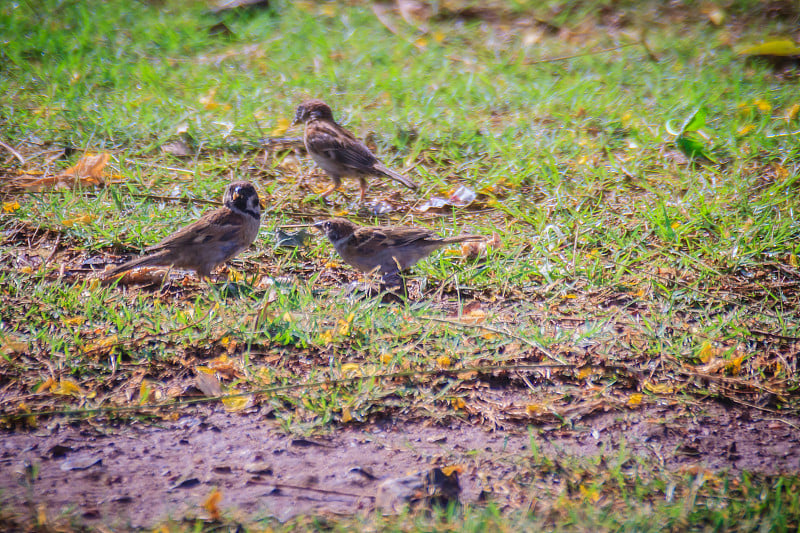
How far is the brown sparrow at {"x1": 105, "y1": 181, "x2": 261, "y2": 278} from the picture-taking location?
5109mm

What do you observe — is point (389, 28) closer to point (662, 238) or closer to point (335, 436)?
point (662, 238)

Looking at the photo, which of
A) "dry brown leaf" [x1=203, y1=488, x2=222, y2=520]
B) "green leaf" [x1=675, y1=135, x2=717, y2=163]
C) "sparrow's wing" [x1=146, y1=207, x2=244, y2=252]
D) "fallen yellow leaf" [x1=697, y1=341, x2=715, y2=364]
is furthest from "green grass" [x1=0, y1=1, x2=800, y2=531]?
"dry brown leaf" [x1=203, y1=488, x2=222, y2=520]

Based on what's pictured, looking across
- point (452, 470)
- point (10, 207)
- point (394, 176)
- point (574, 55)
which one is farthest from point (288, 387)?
point (574, 55)

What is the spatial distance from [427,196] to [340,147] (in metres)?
0.89

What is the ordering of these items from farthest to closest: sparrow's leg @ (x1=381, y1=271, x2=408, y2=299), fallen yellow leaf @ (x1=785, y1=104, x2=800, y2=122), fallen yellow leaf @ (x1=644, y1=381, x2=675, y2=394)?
1. fallen yellow leaf @ (x1=785, y1=104, x2=800, y2=122)
2. sparrow's leg @ (x1=381, y1=271, x2=408, y2=299)
3. fallen yellow leaf @ (x1=644, y1=381, x2=675, y2=394)

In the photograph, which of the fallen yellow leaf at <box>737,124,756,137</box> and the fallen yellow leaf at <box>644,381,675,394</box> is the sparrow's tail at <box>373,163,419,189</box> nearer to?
the fallen yellow leaf at <box>644,381,675,394</box>

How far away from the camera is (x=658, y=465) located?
3.53 m

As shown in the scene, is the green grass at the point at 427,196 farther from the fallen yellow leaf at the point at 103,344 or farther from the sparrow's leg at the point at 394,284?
the sparrow's leg at the point at 394,284

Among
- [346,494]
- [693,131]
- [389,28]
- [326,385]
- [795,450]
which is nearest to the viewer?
[346,494]

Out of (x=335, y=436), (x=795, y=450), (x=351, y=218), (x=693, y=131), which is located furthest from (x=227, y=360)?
(x=693, y=131)

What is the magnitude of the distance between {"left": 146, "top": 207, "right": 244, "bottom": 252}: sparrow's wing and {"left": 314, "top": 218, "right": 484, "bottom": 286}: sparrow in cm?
69

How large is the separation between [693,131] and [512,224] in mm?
2322

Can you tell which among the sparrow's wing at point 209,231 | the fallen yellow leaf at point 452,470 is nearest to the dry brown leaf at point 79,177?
the sparrow's wing at point 209,231

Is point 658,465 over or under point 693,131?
under
